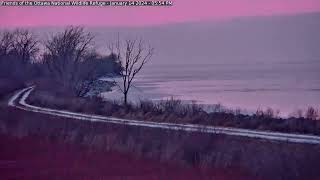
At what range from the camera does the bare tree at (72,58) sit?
1811 inches

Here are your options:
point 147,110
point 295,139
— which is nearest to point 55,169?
point 295,139

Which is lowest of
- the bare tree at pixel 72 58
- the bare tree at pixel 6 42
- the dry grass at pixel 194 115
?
the dry grass at pixel 194 115

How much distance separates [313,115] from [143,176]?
12.5m

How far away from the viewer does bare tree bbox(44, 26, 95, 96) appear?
151ft

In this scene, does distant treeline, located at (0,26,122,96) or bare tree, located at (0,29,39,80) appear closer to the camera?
distant treeline, located at (0,26,122,96)

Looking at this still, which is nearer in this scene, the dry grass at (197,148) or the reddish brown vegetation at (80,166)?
the reddish brown vegetation at (80,166)

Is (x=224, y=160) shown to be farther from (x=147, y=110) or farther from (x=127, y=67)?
(x=127, y=67)

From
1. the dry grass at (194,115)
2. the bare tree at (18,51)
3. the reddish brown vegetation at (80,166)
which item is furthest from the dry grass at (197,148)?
the bare tree at (18,51)

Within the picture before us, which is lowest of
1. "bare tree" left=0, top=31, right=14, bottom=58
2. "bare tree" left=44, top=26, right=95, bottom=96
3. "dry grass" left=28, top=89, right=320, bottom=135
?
"dry grass" left=28, top=89, right=320, bottom=135

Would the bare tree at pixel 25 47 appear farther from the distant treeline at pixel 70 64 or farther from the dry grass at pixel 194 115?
the dry grass at pixel 194 115

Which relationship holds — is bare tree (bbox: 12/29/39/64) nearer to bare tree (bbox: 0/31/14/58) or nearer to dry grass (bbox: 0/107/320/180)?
bare tree (bbox: 0/31/14/58)

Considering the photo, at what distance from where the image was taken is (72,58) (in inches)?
1879

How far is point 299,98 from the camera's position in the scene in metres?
38.7

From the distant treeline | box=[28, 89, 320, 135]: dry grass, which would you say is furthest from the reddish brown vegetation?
the distant treeline
